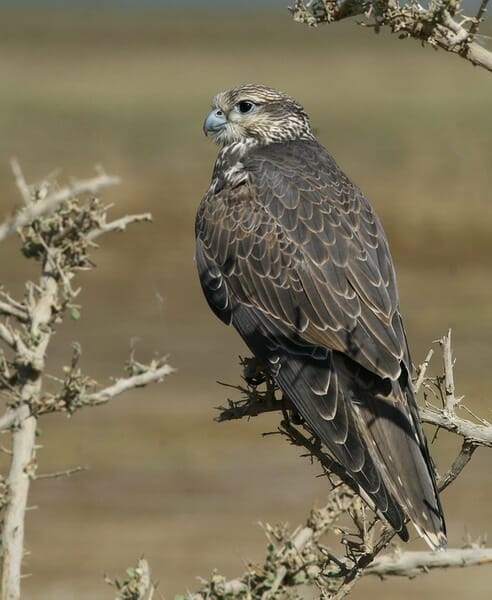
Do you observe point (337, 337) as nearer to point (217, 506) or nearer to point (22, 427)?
point (22, 427)

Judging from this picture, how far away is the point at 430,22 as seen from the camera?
3.89m

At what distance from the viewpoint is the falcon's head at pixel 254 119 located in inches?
257

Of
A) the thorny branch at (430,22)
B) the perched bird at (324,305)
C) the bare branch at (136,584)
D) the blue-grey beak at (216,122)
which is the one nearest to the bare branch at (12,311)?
the bare branch at (136,584)

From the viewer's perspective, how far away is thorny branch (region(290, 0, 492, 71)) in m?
3.81

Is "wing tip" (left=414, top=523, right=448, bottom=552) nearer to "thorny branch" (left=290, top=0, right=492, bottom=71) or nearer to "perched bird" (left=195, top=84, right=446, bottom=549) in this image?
"perched bird" (left=195, top=84, right=446, bottom=549)

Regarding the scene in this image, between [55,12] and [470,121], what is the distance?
41.5 meters

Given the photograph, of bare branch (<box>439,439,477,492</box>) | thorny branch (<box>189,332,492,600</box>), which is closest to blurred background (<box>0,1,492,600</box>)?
thorny branch (<box>189,332,492,600</box>)

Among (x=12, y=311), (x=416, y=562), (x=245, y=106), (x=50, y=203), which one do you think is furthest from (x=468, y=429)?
(x=245, y=106)

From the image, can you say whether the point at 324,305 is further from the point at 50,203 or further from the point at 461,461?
the point at 50,203

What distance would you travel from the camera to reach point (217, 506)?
12.4 m

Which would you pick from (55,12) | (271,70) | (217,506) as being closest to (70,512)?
(217,506)

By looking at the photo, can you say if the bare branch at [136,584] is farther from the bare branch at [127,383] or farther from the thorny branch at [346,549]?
the bare branch at [127,383]

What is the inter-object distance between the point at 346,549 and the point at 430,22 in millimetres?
1705

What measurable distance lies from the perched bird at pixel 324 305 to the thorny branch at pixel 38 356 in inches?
27.0
